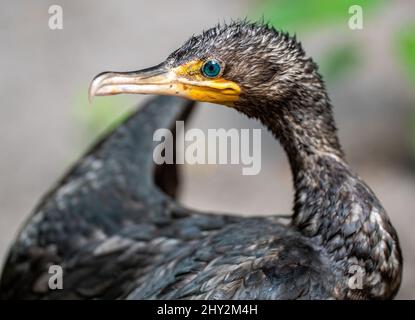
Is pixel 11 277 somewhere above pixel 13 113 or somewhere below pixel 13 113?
below

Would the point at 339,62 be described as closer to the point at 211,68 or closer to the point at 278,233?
the point at 278,233

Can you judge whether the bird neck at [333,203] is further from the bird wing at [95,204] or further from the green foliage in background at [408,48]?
the green foliage in background at [408,48]

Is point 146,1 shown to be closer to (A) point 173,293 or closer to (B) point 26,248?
(B) point 26,248

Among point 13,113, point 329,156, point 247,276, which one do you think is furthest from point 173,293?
point 13,113

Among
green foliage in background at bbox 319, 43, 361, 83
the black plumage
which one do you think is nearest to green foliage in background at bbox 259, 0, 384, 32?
green foliage in background at bbox 319, 43, 361, 83

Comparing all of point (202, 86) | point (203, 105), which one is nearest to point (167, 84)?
point (202, 86)

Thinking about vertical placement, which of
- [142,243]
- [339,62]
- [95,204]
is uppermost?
[339,62]
